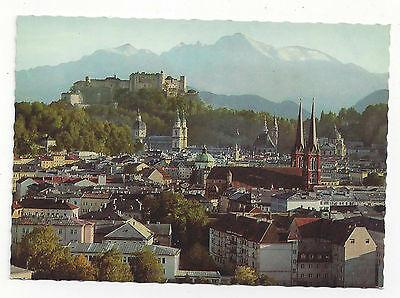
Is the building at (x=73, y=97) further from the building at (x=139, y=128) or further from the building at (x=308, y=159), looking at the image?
the building at (x=308, y=159)

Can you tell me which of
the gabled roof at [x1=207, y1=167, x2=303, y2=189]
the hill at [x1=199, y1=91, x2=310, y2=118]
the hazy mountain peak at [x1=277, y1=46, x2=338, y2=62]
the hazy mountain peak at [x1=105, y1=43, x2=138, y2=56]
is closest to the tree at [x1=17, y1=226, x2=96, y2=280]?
the gabled roof at [x1=207, y1=167, x2=303, y2=189]

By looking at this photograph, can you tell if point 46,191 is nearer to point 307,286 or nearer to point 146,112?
point 146,112

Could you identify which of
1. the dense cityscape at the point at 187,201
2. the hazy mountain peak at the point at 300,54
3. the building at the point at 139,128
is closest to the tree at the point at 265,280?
the dense cityscape at the point at 187,201

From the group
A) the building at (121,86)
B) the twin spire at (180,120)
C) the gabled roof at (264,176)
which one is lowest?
the gabled roof at (264,176)

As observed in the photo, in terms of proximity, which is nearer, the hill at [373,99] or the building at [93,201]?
the hill at [373,99]

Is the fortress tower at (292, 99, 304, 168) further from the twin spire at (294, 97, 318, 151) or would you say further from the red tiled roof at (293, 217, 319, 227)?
the red tiled roof at (293, 217, 319, 227)

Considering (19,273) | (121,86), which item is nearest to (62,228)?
(19,273)

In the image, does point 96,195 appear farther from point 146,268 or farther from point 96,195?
point 146,268
